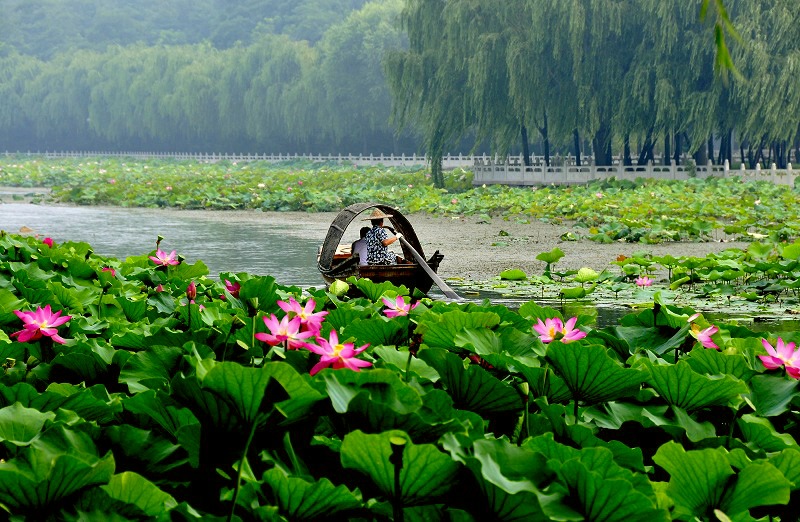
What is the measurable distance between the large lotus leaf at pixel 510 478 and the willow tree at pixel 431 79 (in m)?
23.6

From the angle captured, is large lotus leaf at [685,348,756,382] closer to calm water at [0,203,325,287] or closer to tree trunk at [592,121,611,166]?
calm water at [0,203,325,287]

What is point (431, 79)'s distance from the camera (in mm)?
25500

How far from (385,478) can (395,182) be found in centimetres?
2790

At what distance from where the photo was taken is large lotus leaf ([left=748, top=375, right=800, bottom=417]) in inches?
80.6

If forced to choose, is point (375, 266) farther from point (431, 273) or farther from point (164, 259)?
point (164, 259)

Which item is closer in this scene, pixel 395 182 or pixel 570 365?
pixel 570 365

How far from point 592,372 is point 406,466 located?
22.7 inches

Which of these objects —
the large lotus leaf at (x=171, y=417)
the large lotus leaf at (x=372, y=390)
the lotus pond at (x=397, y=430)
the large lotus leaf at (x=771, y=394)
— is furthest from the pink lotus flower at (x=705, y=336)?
the large lotus leaf at (x=171, y=417)

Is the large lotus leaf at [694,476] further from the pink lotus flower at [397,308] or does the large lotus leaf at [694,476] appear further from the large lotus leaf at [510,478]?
the pink lotus flower at [397,308]

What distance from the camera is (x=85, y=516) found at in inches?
56.7

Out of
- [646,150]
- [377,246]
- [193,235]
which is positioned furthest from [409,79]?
[377,246]

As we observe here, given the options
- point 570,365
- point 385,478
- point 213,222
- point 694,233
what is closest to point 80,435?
point 385,478

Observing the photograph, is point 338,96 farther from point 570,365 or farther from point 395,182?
point 570,365

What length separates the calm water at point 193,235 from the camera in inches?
486
